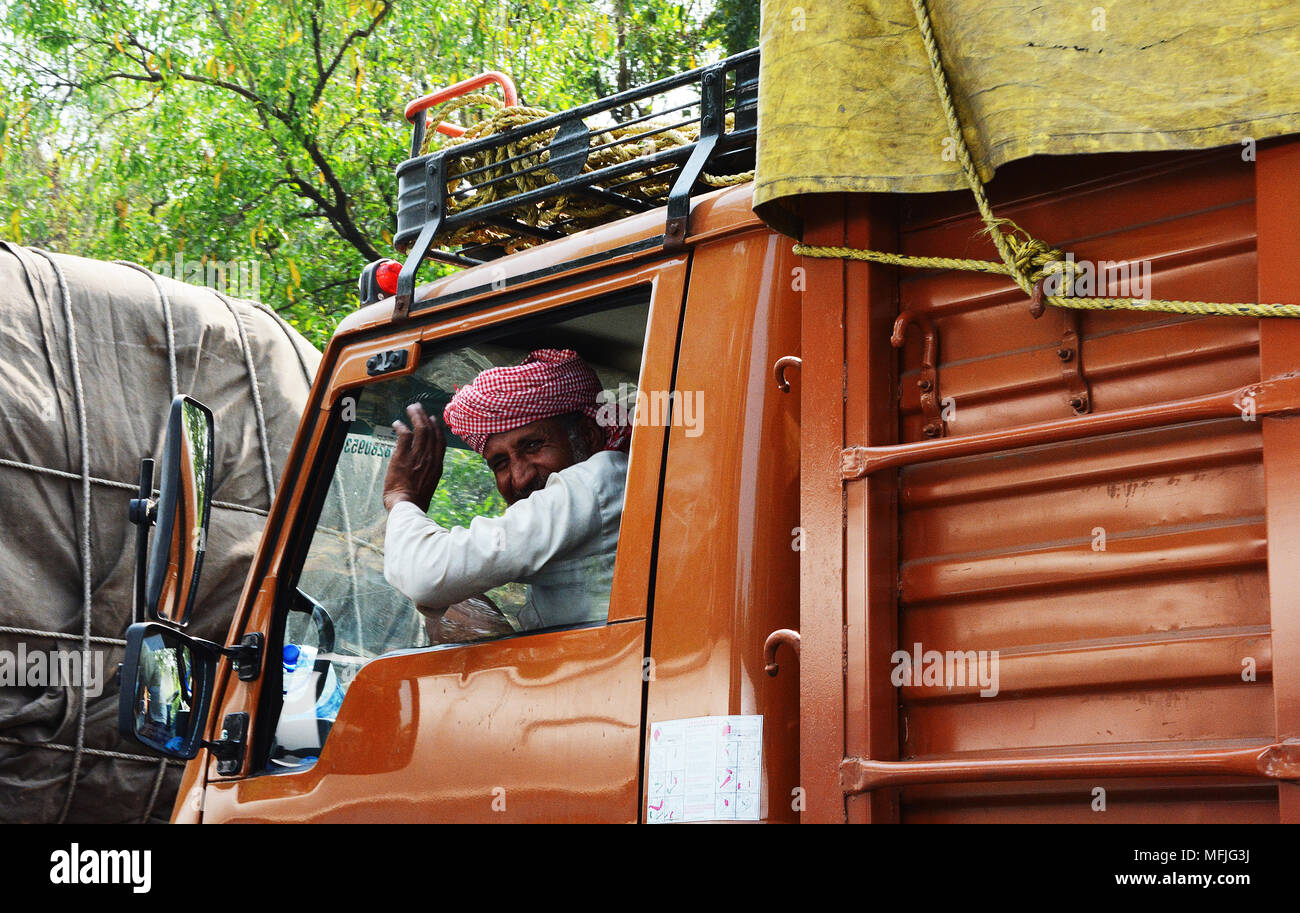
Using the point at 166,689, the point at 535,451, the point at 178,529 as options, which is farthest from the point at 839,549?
A: the point at 166,689

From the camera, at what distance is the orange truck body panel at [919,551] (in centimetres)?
180

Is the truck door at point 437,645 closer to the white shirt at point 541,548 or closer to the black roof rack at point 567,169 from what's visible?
the white shirt at point 541,548

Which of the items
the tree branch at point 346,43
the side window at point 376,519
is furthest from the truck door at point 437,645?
the tree branch at point 346,43

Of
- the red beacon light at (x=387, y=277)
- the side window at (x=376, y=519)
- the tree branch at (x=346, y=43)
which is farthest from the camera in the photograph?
the tree branch at (x=346, y=43)

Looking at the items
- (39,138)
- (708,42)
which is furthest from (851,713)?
(39,138)

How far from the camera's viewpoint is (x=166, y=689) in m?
2.81

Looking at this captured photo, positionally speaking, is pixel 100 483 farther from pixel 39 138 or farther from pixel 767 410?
pixel 39 138

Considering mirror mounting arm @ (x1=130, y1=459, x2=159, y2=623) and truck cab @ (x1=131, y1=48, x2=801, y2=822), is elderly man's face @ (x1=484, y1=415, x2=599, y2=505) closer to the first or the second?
truck cab @ (x1=131, y1=48, x2=801, y2=822)

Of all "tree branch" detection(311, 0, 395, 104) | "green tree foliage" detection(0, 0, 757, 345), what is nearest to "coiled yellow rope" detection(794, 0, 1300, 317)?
"green tree foliage" detection(0, 0, 757, 345)

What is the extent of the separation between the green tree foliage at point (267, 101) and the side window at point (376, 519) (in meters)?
6.42

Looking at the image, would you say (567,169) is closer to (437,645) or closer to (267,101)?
(437,645)

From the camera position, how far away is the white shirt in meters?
2.60

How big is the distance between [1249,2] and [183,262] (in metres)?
8.31
